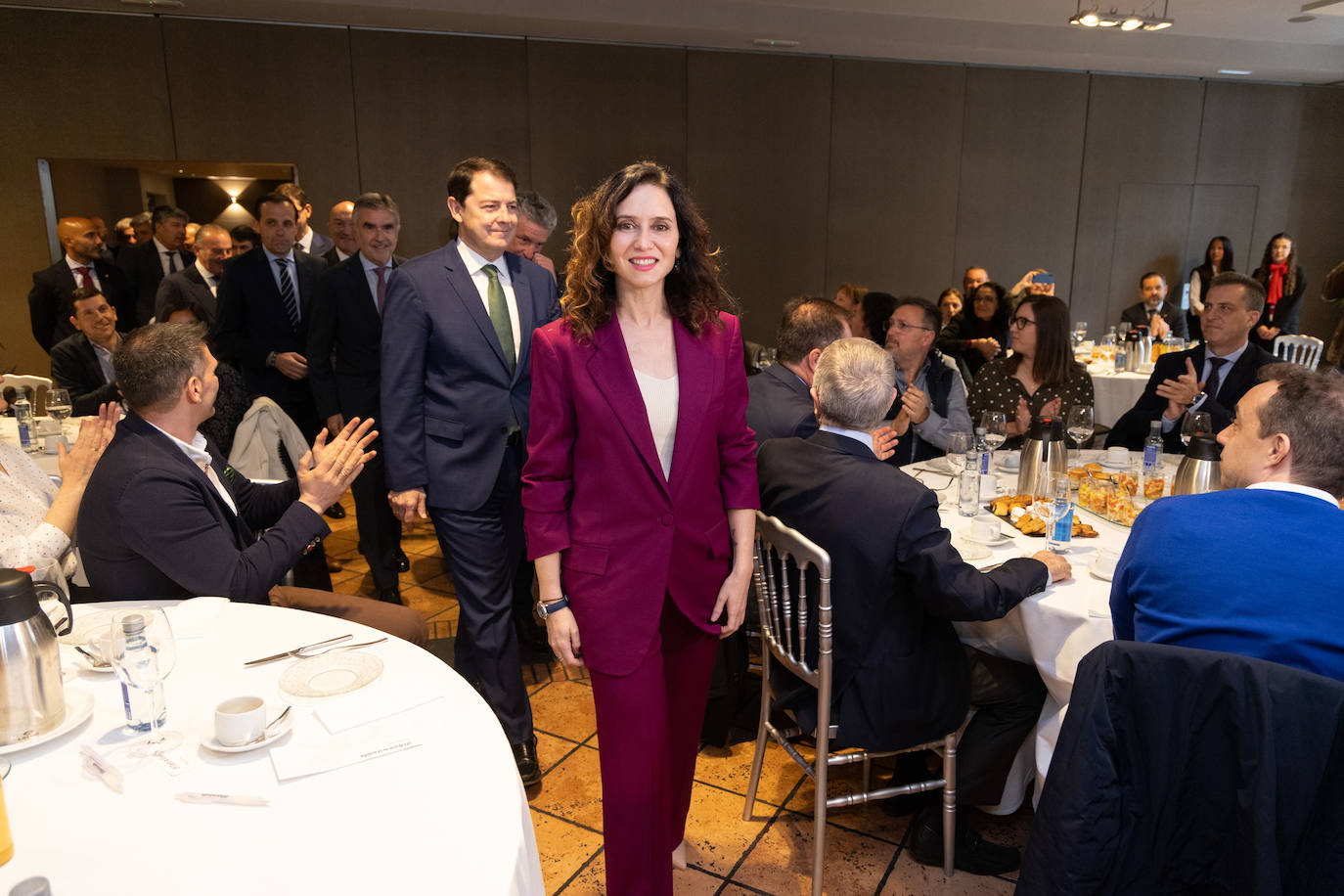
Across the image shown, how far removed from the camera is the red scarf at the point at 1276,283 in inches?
339

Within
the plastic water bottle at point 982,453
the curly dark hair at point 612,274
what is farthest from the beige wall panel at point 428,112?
the curly dark hair at point 612,274

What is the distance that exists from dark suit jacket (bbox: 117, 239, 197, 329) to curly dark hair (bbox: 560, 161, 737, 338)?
5.33m

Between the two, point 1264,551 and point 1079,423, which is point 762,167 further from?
point 1264,551

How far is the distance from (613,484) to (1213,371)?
332cm

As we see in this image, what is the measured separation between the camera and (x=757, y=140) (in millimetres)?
7910

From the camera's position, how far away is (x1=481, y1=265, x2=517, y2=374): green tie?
8.82 ft

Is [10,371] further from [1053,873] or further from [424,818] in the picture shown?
[1053,873]

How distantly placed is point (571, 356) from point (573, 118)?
6.23m

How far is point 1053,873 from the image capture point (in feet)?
4.40

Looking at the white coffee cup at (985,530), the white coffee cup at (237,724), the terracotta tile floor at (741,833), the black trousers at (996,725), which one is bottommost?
the terracotta tile floor at (741,833)

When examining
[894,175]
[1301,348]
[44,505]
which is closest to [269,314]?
[44,505]

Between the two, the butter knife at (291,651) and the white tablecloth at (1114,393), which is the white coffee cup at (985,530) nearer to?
the butter knife at (291,651)

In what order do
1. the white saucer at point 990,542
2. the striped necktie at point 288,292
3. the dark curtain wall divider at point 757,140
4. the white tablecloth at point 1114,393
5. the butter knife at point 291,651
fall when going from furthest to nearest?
the dark curtain wall divider at point 757,140 → the white tablecloth at point 1114,393 → the striped necktie at point 288,292 → the white saucer at point 990,542 → the butter knife at point 291,651

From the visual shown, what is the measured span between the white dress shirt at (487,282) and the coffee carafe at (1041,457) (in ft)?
5.60
